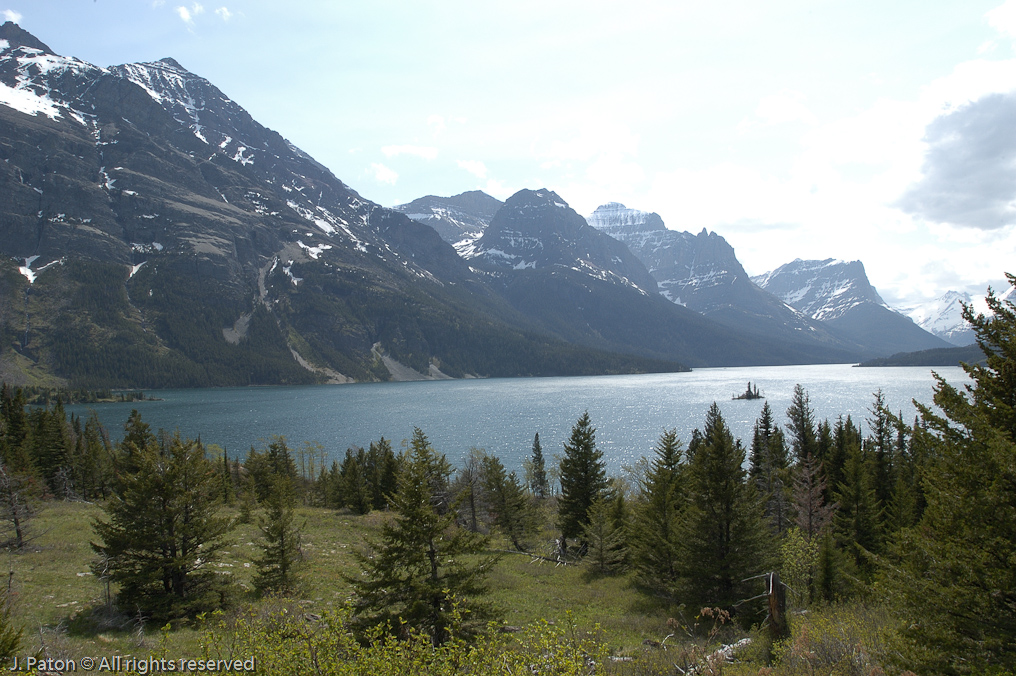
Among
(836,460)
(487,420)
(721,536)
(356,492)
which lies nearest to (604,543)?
(721,536)

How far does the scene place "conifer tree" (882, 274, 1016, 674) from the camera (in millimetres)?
7996

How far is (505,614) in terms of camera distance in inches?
715

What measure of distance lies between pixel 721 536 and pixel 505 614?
1042cm

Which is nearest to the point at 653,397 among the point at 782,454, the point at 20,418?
the point at 782,454

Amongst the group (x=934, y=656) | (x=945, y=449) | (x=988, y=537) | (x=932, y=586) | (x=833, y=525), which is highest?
(x=945, y=449)

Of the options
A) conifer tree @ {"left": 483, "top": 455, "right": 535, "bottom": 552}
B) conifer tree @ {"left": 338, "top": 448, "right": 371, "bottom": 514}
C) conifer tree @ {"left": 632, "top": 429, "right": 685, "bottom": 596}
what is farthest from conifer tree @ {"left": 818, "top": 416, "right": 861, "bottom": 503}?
conifer tree @ {"left": 338, "top": 448, "right": 371, "bottom": 514}

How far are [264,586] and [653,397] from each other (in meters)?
192

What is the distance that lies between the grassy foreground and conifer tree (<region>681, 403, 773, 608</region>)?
156 centimetres

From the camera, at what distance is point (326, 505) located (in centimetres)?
7144

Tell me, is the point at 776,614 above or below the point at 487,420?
above

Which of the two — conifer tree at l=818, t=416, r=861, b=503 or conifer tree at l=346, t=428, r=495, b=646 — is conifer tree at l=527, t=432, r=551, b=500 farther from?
conifer tree at l=346, t=428, r=495, b=646

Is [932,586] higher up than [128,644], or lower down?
higher up

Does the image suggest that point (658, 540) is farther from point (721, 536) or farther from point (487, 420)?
point (487, 420)

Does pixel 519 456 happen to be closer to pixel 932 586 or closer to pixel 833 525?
pixel 833 525
